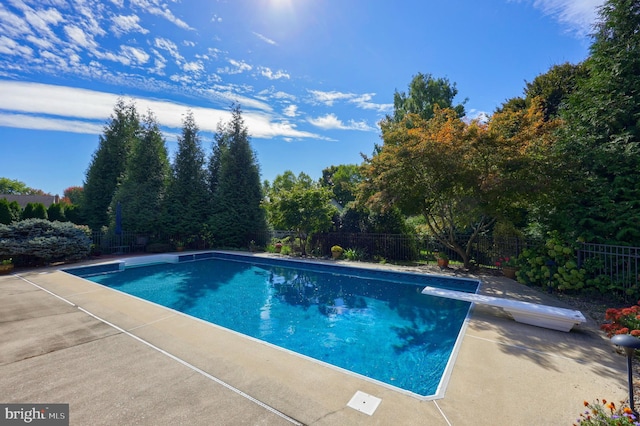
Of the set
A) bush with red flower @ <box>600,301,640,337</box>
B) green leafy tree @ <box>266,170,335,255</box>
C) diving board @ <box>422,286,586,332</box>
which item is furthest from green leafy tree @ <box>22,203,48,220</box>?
bush with red flower @ <box>600,301,640,337</box>

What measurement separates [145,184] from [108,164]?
12.6ft

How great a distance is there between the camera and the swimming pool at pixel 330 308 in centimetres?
455

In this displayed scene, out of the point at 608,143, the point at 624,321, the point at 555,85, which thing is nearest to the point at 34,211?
the point at 624,321

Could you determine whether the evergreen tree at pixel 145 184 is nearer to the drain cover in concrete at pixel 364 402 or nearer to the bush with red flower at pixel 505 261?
the drain cover in concrete at pixel 364 402

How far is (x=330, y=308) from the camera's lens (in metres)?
7.29

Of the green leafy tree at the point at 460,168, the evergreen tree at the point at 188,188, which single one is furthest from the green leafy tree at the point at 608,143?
the evergreen tree at the point at 188,188

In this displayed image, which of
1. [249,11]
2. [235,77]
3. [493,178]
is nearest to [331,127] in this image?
[235,77]

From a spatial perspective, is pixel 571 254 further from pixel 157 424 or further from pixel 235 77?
pixel 235 77

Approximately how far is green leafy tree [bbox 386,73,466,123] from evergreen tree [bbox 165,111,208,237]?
1541 centimetres

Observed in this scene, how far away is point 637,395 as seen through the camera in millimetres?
2914

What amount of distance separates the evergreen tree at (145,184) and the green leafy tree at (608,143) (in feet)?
60.9

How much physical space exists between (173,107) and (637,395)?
20.5m

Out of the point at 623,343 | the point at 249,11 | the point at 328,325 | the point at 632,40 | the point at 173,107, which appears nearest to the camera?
the point at 623,343

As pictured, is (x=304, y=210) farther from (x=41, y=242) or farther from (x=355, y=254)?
(x=41, y=242)
